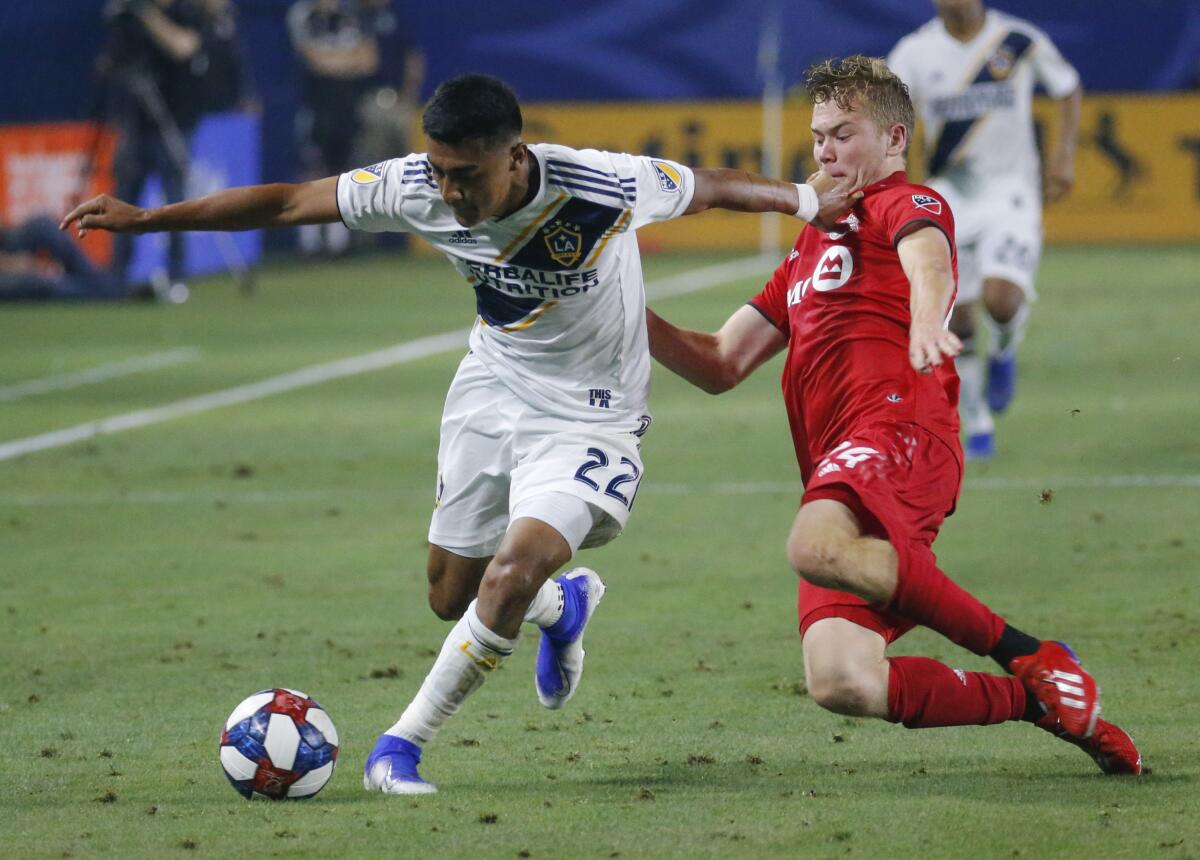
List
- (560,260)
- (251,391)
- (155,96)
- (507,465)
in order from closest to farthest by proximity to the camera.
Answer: (560,260), (507,465), (251,391), (155,96)

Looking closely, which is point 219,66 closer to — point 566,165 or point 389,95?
point 389,95

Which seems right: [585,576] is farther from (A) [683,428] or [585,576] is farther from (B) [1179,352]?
(B) [1179,352]

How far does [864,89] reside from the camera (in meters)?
4.98

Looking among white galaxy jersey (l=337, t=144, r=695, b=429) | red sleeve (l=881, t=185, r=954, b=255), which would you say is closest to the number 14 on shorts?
white galaxy jersey (l=337, t=144, r=695, b=429)

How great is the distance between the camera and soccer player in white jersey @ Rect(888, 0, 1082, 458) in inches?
403

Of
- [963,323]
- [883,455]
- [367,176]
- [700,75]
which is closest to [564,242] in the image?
[367,176]

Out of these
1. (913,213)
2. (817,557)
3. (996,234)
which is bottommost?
(996,234)

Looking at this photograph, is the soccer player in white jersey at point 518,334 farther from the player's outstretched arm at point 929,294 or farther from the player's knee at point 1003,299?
the player's knee at point 1003,299

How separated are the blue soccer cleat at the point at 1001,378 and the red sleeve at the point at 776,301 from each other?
16.7 feet

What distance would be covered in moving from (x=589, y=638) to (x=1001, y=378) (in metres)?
4.54

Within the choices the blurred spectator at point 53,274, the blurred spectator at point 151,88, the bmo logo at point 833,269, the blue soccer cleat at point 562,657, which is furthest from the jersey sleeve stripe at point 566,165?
the blurred spectator at point 53,274

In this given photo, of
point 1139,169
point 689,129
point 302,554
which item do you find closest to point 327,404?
point 302,554

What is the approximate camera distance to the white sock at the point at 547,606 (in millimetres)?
5281

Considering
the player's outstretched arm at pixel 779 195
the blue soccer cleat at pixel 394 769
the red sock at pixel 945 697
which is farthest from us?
the player's outstretched arm at pixel 779 195
